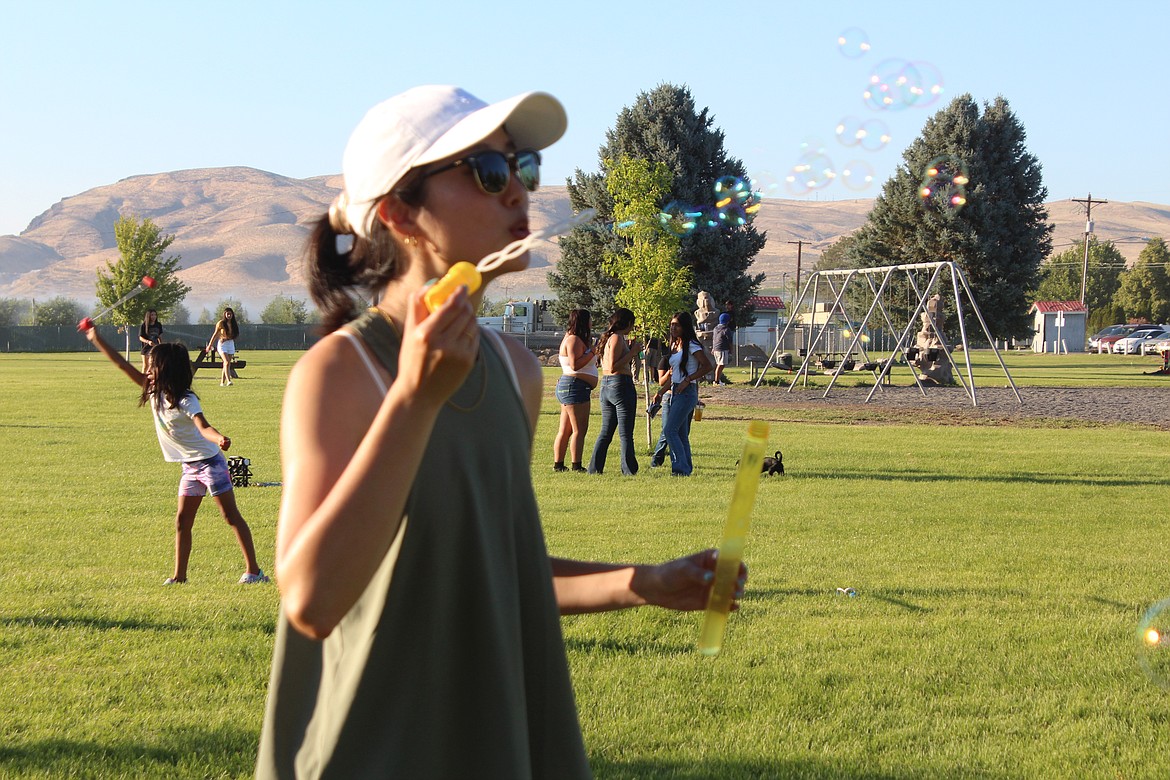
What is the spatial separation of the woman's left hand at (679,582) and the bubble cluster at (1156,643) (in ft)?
15.5

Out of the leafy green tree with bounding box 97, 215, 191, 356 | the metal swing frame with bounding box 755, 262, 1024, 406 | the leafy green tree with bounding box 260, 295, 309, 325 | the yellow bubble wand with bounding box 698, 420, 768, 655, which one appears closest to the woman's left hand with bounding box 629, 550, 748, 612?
the yellow bubble wand with bounding box 698, 420, 768, 655

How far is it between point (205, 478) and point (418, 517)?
23.2 ft

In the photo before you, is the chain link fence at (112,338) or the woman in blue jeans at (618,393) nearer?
the woman in blue jeans at (618,393)

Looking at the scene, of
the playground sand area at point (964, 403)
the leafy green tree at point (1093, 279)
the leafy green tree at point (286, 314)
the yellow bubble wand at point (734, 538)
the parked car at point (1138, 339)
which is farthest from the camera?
the leafy green tree at point (286, 314)

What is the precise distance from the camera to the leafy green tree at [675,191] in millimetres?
46094

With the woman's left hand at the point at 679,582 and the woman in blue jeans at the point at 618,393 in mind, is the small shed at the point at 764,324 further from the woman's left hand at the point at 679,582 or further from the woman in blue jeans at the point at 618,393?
the woman's left hand at the point at 679,582

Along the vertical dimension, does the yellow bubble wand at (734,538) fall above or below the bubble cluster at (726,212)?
below

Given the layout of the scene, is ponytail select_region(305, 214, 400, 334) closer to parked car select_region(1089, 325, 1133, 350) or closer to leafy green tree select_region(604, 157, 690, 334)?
leafy green tree select_region(604, 157, 690, 334)

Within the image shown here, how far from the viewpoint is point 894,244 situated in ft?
157

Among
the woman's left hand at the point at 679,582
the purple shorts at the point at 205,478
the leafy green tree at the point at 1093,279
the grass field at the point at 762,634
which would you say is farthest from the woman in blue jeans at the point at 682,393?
the leafy green tree at the point at 1093,279

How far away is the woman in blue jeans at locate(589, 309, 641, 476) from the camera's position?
46.8 feet

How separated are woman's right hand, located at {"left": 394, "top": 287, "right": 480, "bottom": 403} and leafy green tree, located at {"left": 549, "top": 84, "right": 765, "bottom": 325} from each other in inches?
1723

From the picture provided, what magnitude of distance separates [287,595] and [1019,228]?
1901 inches

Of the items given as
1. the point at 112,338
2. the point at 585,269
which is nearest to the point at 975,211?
the point at 585,269
